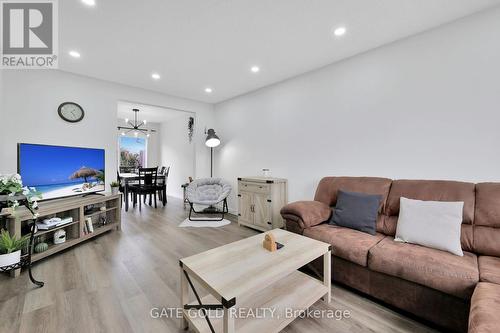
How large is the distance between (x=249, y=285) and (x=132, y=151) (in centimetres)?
760

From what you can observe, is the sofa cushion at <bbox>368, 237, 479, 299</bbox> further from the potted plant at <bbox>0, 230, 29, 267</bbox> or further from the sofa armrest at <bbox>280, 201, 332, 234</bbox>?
the potted plant at <bbox>0, 230, 29, 267</bbox>

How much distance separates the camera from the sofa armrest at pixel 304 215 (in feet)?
7.52

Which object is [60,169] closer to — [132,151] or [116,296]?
[116,296]

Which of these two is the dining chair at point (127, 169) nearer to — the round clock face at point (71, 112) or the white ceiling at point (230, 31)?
the round clock face at point (71, 112)

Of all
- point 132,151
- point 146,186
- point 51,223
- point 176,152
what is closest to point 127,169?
point 132,151

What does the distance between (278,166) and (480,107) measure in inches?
99.0

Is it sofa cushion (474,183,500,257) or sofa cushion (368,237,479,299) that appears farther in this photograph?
sofa cushion (474,183,500,257)

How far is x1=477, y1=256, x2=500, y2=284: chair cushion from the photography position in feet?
4.39

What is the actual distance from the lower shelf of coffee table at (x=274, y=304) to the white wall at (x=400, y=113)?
1.65 metres

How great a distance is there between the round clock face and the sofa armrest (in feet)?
11.6

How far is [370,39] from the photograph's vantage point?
96.0 inches

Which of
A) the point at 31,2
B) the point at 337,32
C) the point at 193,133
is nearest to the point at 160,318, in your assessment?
the point at 31,2

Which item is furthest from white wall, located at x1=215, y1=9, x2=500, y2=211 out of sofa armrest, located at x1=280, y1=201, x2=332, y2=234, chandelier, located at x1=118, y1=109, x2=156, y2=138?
chandelier, located at x1=118, y1=109, x2=156, y2=138

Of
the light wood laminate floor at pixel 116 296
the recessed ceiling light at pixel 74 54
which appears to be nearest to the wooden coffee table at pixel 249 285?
the light wood laminate floor at pixel 116 296
